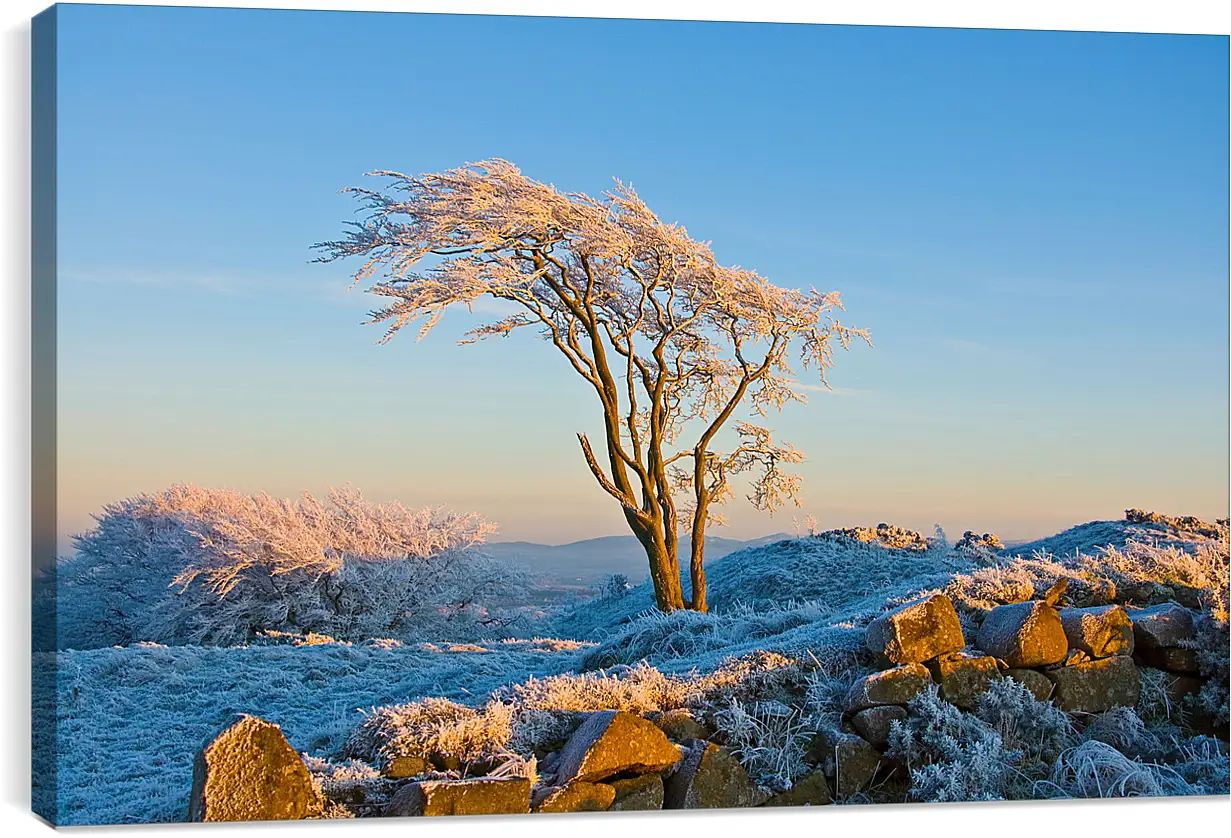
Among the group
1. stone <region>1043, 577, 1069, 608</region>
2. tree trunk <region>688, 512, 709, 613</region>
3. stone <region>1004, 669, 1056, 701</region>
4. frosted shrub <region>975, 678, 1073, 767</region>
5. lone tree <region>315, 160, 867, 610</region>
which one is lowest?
frosted shrub <region>975, 678, 1073, 767</region>

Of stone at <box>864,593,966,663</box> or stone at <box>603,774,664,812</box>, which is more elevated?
stone at <box>864,593,966,663</box>

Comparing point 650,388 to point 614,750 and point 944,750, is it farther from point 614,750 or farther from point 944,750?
point 614,750

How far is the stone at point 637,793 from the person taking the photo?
630 cm

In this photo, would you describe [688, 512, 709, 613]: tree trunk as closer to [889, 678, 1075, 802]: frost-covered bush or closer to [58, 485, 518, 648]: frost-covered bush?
[58, 485, 518, 648]: frost-covered bush

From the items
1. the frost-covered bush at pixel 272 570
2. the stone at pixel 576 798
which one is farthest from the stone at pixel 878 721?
the frost-covered bush at pixel 272 570

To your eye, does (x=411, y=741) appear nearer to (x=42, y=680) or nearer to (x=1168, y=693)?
(x=42, y=680)

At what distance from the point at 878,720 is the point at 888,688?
0.56 feet

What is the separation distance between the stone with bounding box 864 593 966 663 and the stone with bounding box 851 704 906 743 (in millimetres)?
285

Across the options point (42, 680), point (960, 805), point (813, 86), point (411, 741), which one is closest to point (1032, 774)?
point (960, 805)

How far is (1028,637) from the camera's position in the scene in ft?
22.9

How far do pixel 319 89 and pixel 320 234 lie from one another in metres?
1.01

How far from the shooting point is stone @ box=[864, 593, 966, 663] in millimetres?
6867

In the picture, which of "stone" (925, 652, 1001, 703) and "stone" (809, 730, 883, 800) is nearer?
"stone" (809, 730, 883, 800)

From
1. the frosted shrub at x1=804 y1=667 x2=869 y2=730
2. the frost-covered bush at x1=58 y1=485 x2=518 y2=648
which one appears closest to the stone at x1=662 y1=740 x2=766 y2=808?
the frosted shrub at x1=804 y1=667 x2=869 y2=730
